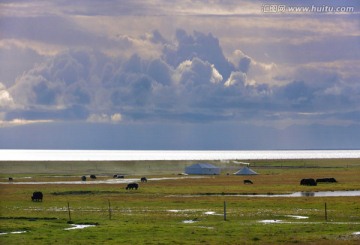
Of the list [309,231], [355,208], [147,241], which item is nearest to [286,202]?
[355,208]

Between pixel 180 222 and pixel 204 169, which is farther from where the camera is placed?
pixel 204 169

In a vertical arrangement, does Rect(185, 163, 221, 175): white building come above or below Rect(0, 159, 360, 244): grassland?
above

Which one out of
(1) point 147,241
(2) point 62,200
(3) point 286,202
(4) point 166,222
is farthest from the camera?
(2) point 62,200

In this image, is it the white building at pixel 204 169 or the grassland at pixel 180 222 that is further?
the white building at pixel 204 169

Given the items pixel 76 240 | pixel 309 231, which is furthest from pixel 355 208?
pixel 76 240

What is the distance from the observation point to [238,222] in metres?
50.6

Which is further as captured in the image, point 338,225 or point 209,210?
point 209,210

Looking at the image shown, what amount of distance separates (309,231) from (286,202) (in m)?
27.9

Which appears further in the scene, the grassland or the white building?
the white building

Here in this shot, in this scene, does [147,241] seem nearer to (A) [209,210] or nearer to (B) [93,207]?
(A) [209,210]

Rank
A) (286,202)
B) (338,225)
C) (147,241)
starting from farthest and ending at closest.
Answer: (286,202), (338,225), (147,241)

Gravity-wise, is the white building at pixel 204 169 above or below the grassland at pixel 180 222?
above

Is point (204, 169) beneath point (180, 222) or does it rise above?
above

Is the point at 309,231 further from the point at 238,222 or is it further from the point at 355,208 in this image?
the point at 355,208
